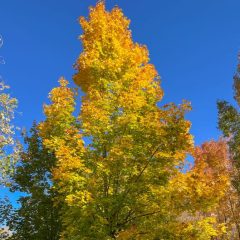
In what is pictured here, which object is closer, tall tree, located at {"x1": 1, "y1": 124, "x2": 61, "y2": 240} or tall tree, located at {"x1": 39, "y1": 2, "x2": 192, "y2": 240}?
tall tree, located at {"x1": 39, "y1": 2, "x2": 192, "y2": 240}

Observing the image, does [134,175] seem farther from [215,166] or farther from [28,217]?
[215,166]

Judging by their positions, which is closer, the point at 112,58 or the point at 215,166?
the point at 112,58

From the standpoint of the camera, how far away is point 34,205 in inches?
629

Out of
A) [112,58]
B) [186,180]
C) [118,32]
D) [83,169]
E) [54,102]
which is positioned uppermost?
[118,32]

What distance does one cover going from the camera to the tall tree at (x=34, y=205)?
15.7 m

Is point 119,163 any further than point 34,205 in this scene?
No

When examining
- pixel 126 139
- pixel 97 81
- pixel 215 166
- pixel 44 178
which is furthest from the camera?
pixel 215 166

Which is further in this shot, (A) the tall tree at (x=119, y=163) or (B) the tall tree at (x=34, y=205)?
(B) the tall tree at (x=34, y=205)

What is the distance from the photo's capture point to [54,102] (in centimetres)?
1424

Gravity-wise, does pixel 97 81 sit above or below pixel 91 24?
below

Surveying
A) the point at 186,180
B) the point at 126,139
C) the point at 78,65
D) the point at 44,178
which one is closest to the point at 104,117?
the point at 126,139

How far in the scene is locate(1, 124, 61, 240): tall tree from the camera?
1573 cm

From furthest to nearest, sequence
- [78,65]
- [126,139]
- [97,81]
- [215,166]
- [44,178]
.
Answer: [215,166] < [44,178] < [78,65] < [97,81] < [126,139]

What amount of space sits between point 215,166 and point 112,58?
45.4 feet
